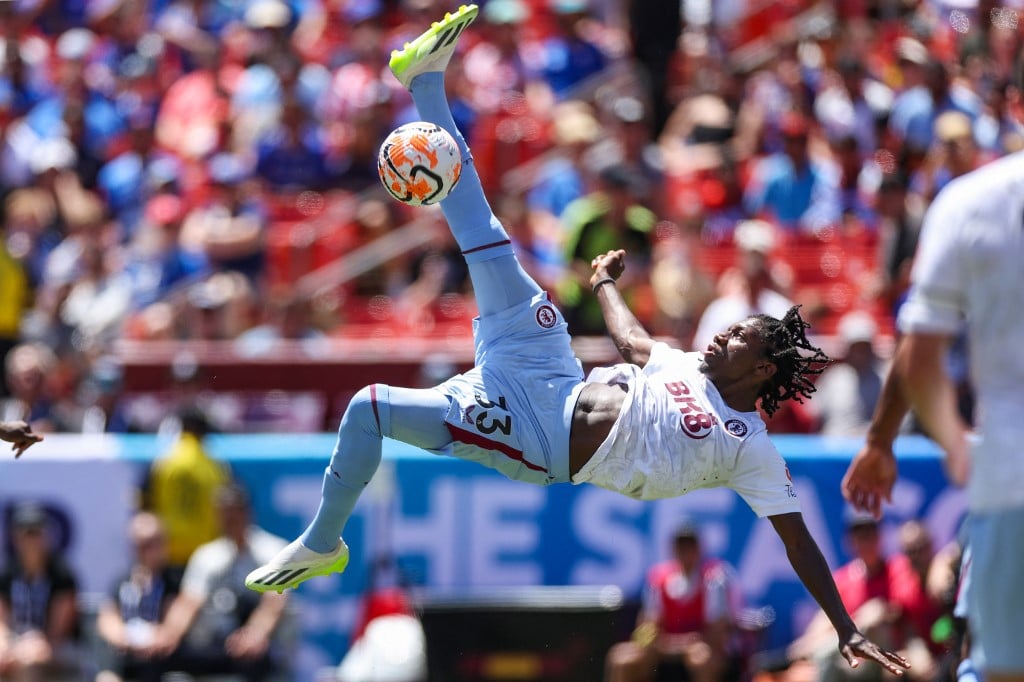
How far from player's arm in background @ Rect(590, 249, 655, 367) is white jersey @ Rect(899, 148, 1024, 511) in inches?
118

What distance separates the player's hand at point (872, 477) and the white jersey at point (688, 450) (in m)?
1.05

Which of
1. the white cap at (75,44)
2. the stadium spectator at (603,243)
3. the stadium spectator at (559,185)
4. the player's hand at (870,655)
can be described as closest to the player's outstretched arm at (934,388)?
the player's hand at (870,655)

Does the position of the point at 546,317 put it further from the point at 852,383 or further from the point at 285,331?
the point at 285,331

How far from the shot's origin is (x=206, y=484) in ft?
41.4

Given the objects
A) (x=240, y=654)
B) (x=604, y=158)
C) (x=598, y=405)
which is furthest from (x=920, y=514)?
(x=598, y=405)

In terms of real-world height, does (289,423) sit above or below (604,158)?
below

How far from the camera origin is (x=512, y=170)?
49.4 ft

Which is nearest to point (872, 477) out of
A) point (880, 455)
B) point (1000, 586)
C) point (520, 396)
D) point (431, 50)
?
point (880, 455)

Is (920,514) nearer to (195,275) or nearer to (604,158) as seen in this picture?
(604,158)

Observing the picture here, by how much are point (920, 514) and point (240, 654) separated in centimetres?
471

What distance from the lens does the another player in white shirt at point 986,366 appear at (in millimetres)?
4727

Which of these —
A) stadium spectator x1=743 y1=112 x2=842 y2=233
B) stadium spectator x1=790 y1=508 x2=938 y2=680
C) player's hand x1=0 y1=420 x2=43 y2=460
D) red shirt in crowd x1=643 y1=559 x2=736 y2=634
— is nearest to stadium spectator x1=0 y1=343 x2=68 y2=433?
red shirt in crowd x1=643 y1=559 x2=736 y2=634

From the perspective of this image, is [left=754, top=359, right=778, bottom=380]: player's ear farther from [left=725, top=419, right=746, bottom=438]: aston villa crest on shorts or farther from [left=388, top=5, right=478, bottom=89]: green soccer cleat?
[left=388, top=5, right=478, bottom=89]: green soccer cleat

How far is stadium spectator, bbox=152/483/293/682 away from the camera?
1197 cm
